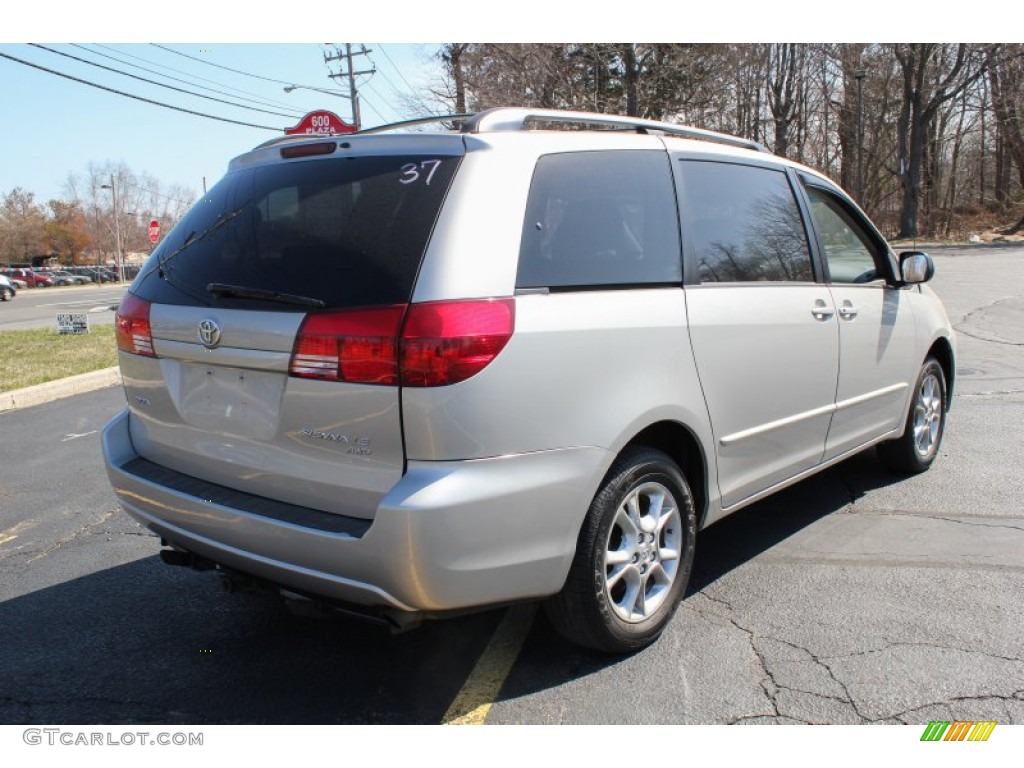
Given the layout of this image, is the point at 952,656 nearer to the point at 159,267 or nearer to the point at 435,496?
the point at 435,496

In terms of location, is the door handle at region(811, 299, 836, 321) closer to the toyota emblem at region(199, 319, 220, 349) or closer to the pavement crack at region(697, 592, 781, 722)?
the pavement crack at region(697, 592, 781, 722)

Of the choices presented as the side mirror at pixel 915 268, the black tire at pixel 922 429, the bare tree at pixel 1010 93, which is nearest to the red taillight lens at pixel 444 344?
the side mirror at pixel 915 268

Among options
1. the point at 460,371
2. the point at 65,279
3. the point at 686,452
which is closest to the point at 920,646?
the point at 686,452

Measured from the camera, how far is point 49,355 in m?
11.1

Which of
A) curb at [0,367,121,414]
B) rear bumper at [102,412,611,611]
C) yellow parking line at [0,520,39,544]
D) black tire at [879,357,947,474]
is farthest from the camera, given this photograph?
curb at [0,367,121,414]

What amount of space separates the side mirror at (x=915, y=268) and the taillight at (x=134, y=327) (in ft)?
12.9

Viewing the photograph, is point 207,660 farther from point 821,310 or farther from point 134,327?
point 821,310

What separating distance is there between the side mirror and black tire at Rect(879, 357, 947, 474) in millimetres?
652

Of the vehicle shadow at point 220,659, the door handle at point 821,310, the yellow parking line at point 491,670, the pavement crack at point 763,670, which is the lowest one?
the pavement crack at point 763,670

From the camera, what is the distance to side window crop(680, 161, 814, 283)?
3330 mm

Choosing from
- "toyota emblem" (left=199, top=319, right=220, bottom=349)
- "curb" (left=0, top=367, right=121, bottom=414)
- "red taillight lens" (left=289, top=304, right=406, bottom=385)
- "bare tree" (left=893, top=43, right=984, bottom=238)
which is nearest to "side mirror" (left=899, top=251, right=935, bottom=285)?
"red taillight lens" (left=289, top=304, right=406, bottom=385)

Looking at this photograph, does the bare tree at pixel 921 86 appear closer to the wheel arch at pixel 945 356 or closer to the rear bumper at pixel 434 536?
the wheel arch at pixel 945 356

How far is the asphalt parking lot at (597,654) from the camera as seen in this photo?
2.69 meters

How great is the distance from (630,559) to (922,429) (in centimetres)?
309
